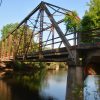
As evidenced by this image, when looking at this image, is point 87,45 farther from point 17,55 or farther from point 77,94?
point 17,55

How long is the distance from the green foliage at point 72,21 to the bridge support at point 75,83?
637 centimetres

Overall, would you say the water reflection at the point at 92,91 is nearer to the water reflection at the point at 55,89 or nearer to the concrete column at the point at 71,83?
the concrete column at the point at 71,83

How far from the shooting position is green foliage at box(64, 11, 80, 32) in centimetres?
2442

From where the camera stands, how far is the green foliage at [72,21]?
24425 millimetres

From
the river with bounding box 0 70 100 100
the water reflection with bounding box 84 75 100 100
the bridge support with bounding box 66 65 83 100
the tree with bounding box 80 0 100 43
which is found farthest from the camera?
the river with bounding box 0 70 100 100

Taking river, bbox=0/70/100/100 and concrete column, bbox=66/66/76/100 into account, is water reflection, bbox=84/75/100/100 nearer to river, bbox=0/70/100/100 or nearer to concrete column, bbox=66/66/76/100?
river, bbox=0/70/100/100

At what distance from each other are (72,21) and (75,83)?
8.41 m

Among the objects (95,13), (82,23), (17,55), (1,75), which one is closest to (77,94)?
(82,23)

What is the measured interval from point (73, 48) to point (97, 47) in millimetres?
2551

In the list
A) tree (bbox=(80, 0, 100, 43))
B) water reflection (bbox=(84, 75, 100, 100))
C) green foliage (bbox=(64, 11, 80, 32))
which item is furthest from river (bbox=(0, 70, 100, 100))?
green foliage (bbox=(64, 11, 80, 32))

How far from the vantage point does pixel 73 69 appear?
62.2ft

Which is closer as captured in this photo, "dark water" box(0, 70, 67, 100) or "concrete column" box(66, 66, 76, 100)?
"concrete column" box(66, 66, 76, 100)

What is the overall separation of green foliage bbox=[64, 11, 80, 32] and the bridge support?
6.37m

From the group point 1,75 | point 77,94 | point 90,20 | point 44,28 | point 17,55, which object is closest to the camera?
point 77,94
